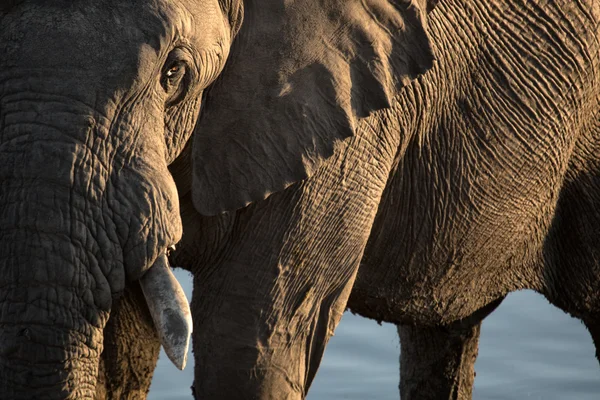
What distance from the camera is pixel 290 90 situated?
201 inches

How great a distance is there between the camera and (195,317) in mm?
5492

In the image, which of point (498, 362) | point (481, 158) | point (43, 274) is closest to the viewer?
point (43, 274)

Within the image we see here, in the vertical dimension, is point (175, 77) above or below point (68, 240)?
above

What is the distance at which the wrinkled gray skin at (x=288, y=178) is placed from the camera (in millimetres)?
4438

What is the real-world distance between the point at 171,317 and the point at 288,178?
34.4 inches

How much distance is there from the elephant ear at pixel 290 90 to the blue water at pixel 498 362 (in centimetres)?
367

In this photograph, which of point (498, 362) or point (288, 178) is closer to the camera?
point (288, 178)

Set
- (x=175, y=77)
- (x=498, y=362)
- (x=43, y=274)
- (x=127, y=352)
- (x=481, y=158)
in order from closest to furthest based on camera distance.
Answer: (x=43, y=274) < (x=175, y=77) < (x=127, y=352) < (x=481, y=158) < (x=498, y=362)

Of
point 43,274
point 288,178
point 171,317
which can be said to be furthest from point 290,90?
point 43,274

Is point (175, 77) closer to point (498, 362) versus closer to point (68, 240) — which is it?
point (68, 240)

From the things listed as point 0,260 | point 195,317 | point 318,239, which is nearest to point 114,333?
point 195,317

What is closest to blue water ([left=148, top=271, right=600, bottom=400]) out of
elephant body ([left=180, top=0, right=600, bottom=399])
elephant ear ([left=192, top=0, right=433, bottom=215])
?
elephant body ([left=180, top=0, right=600, bottom=399])

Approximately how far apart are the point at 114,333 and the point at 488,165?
4.87 feet

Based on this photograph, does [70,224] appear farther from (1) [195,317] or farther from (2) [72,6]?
(1) [195,317]
